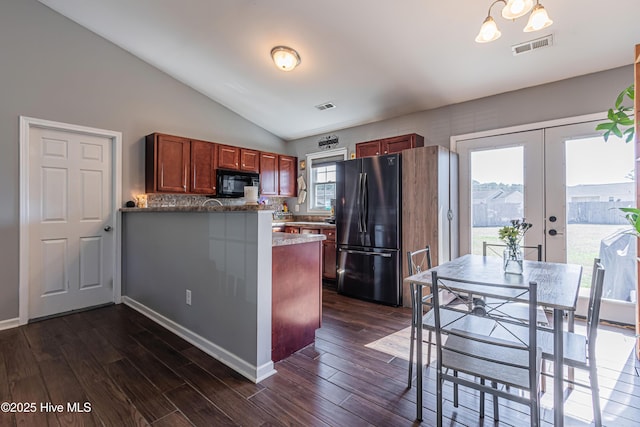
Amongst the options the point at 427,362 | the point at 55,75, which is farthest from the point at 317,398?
the point at 55,75

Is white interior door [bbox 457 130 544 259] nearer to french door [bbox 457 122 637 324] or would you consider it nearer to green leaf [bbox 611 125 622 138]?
french door [bbox 457 122 637 324]

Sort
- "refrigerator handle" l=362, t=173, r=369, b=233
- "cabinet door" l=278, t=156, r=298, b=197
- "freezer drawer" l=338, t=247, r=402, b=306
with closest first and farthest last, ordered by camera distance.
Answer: "freezer drawer" l=338, t=247, r=402, b=306
"refrigerator handle" l=362, t=173, r=369, b=233
"cabinet door" l=278, t=156, r=298, b=197

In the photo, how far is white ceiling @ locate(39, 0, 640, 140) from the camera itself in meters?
2.63

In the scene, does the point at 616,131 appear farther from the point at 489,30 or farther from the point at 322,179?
the point at 322,179

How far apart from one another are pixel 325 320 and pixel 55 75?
13.3 ft

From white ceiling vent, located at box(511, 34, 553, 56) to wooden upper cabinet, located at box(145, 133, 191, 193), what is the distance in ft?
13.3

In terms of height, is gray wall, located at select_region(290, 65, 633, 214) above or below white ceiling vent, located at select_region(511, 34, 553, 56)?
below

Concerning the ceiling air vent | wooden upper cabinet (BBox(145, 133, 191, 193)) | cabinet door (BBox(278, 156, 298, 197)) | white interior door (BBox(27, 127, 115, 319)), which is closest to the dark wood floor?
white interior door (BBox(27, 127, 115, 319))

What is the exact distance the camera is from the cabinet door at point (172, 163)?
156 inches

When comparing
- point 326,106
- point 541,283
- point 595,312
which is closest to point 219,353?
point 541,283

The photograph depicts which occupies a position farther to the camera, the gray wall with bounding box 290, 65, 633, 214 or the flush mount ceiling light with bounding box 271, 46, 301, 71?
the flush mount ceiling light with bounding box 271, 46, 301, 71

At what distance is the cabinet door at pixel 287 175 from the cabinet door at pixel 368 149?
1.60 metres

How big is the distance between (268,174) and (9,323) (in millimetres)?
3720

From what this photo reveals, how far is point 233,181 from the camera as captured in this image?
15.8 feet
